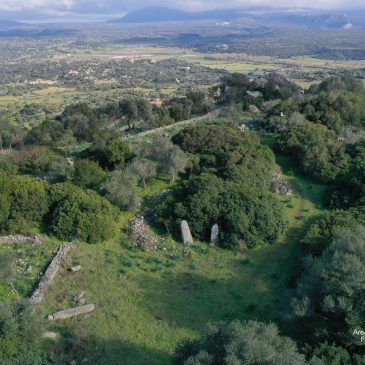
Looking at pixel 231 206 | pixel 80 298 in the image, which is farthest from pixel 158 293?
pixel 231 206

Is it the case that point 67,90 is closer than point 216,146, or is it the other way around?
point 216,146

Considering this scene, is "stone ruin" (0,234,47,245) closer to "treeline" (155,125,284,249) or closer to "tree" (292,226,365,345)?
"treeline" (155,125,284,249)

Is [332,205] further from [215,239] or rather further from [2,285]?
[2,285]

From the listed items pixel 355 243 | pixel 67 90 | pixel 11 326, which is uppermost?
pixel 355 243

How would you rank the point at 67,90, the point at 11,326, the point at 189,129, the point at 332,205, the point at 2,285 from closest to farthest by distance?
1. the point at 11,326
2. the point at 2,285
3. the point at 332,205
4. the point at 189,129
5. the point at 67,90

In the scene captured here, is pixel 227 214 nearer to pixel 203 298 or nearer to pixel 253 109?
pixel 203 298

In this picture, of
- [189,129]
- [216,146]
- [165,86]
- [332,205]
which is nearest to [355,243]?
[332,205]

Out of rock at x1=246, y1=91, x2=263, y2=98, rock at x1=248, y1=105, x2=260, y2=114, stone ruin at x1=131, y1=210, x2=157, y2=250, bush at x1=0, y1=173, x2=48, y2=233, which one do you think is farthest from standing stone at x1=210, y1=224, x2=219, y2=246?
rock at x1=246, y1=91, x2=263, y2=98
